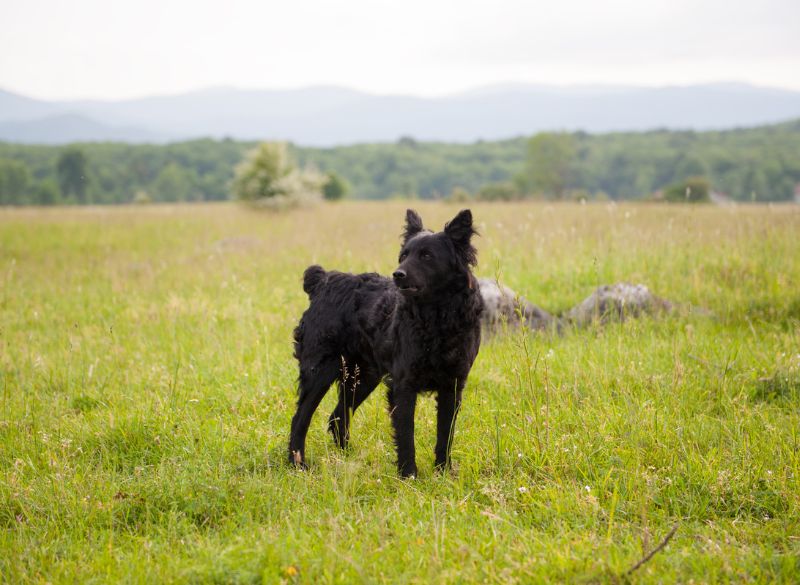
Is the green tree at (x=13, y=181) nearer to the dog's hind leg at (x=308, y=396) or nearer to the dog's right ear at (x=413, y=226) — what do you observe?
the dog's hind leg at (x=308, y=396)

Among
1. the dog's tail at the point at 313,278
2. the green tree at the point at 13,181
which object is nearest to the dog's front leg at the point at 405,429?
the dog's tail at the point at 313,278

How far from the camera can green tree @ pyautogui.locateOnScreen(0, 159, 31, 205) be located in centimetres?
7138

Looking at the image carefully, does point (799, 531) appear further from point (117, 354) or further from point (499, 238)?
point (499, 238)

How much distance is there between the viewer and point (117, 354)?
6840 mm

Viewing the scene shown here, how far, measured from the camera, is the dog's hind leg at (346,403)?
476 cm

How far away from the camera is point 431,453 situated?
4508 mm

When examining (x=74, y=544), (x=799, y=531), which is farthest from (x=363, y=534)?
(x=799, y=531)

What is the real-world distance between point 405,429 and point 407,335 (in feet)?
2.23

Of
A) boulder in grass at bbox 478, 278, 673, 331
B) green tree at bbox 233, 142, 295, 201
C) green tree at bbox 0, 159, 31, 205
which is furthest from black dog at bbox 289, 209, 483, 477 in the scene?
green tree at bbox 0, 159, 31, 205

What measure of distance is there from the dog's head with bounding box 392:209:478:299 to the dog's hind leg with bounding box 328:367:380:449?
1.06m

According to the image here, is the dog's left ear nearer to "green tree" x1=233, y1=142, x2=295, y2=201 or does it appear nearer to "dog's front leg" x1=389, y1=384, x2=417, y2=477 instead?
"dog's front leg" x1=389, y1=384, x2=417, y2=477

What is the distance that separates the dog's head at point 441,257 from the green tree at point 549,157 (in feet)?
246

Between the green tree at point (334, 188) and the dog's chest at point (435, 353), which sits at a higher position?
the green tree at point (334, 188)

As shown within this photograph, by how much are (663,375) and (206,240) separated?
13.9 metres
